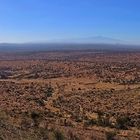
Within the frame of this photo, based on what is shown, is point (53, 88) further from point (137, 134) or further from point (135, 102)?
point (137, 134)

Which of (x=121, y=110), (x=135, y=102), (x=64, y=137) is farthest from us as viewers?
(x=135, y=102)

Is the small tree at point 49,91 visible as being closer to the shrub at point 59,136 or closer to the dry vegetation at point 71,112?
the dry vegetation at point 71,112

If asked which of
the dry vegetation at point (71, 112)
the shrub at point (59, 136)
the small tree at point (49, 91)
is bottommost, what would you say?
the small tree at point (49, 91)

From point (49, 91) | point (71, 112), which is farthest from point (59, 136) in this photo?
point (49, 91)

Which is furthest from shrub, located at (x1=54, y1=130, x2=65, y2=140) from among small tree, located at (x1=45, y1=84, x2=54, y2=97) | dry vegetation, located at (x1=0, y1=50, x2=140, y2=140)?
small tree, located at (x1=45, y1=84, x2=54, y2=97)

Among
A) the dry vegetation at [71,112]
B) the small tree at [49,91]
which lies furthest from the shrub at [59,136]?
the small tree at [49,91]

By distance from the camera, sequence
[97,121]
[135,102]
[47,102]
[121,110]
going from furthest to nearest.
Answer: [47,102]
[135,102]
[121,110]
[97,121]

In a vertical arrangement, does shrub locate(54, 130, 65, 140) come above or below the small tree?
above

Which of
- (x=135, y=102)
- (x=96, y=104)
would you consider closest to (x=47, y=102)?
(x=96, y=104)

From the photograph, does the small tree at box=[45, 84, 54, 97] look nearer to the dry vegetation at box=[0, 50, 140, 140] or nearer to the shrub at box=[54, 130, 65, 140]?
the dry vegetation at box=[0, 50, 140, 140]

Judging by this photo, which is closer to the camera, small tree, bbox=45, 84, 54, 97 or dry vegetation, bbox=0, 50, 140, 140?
dry vegetation, bbox=0, 50, 140, 140

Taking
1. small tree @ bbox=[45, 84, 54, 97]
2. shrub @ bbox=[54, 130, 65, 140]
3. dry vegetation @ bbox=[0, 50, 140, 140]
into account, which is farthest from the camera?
small tree @ bbox=[45, 84, 54, 97]
